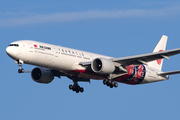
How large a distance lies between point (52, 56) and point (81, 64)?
4.53 m

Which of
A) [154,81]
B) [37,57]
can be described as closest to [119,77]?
[154,81]

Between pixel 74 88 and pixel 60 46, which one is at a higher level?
pixel 60 46

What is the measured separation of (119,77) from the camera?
198ft

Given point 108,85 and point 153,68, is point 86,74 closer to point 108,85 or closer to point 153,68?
point 108,85

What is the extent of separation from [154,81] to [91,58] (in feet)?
39.1

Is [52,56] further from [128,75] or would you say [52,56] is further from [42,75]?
[128,75]

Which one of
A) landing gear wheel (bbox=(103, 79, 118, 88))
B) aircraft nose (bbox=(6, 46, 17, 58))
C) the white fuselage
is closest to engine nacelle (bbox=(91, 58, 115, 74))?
the white fuselage

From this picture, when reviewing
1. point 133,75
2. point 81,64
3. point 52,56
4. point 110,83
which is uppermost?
point 52,56

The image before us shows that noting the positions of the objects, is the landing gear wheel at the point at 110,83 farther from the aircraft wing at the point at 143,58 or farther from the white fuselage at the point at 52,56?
the aircraft wing at the point at 143,58

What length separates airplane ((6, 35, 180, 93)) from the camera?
53.2 m

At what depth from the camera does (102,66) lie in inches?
2181

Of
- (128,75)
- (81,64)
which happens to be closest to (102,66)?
(81,64)

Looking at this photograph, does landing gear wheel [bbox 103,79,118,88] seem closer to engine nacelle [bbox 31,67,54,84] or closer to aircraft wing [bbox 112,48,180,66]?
aircraft wing [bbox 112,48,180,66]

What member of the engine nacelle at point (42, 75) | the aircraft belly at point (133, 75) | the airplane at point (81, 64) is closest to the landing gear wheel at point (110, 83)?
the airplane at point (81, 64)
